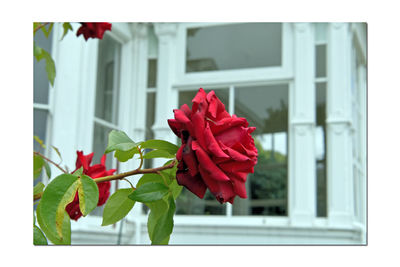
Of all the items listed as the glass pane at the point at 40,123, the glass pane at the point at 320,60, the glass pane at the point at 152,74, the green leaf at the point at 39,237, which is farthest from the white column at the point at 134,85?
the green leaf at the point at 39,237

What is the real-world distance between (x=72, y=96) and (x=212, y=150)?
2.08 m

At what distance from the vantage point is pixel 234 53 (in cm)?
280

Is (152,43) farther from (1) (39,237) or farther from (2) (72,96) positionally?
(1) (39,237)

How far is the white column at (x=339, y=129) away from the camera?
2.54 meters

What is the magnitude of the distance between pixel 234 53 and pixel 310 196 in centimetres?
91

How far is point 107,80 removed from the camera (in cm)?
278

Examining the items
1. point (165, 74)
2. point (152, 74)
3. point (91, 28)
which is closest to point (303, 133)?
point (165, 74)

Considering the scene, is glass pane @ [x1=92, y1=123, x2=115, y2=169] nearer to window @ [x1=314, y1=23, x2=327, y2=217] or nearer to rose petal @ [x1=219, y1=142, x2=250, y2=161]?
window @ [x1=314, y1=23, x2=327, y2=217]

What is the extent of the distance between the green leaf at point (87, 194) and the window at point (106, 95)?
2.24 metres

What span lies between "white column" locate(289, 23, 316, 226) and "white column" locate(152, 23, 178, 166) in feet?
2.32

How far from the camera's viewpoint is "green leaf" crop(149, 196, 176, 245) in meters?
0.39
